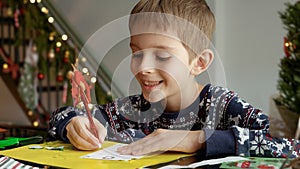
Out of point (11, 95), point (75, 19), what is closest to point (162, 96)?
point (75, 19)

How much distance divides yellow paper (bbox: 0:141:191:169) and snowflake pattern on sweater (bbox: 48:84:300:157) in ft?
0.32

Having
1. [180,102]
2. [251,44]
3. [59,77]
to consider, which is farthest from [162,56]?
[59,77]

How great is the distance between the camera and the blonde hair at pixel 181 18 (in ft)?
3.58

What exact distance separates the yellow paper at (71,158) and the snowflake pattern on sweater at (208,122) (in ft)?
0.32

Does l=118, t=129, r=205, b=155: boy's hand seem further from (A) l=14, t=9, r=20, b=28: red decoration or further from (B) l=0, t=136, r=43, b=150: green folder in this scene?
(A) l=14, t=9, r=20, b=28: red decoration

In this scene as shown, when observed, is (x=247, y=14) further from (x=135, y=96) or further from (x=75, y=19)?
(x=135, y=96)

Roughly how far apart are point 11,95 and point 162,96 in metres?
4.44

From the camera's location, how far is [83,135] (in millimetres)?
1123

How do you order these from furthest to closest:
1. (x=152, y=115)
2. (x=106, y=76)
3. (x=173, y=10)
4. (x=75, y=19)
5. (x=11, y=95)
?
1. (x=11, y=95)
2. (x=75, y=19)
3. (x=106, y=76)
4. (x=152, y=115)
5. (x=173, y=10)

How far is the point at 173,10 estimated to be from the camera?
1.11 m

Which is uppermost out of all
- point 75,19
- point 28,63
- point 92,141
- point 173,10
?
point 75,19

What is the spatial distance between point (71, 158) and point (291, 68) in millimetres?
2757

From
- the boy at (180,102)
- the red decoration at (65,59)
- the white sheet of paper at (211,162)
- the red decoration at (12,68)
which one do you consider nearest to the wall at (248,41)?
the red decoration at (65,59)

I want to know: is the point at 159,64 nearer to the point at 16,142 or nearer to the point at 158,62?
the point at 158,62
